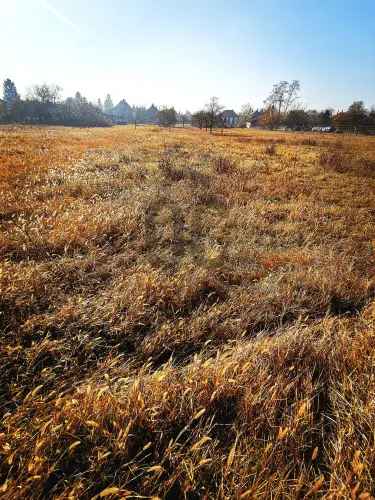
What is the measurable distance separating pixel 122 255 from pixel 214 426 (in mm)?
3115

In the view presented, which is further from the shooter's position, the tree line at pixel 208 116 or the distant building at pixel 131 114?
the distant building at pixel 131 114

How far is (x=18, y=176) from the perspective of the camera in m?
8.55

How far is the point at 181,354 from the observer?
9.23ft

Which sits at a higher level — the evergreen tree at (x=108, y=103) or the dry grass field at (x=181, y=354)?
the evergreen tree at (x=108, y=103)

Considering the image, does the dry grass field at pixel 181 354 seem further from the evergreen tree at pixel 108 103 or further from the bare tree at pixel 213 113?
the evergreen tree at pixel 108 103

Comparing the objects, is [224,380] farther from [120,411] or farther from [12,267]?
[12,267]

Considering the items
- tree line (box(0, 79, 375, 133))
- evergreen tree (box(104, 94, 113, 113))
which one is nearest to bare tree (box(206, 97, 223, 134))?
tree line (box(0, 79, 375, 133))

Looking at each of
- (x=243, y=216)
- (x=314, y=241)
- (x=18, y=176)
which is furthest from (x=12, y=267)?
(x=18, y=176)

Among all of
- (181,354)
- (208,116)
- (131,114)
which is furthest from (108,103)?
(181,354)

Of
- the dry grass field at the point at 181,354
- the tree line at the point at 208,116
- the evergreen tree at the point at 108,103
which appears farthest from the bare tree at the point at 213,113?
the evergreen tree at the point at 108,103

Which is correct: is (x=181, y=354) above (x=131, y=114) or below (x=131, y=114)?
below

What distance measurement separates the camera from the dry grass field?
1.62 m

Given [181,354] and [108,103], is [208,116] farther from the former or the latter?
[108,103]

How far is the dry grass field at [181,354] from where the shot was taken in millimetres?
1624
